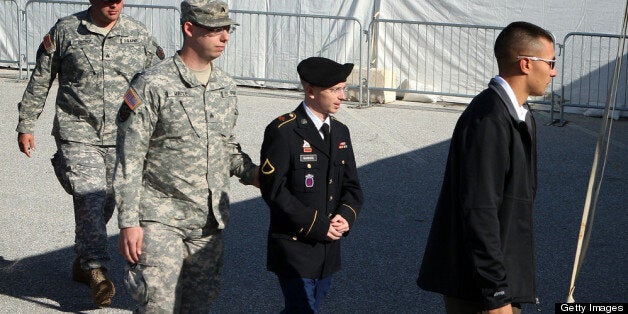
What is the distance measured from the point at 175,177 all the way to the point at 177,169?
4 cm

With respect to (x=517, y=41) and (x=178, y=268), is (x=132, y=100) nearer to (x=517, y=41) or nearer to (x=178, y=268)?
(x=178, y=268)

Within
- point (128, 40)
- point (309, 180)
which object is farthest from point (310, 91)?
point (128, 40)

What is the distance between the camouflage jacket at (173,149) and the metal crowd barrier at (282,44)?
8.60m

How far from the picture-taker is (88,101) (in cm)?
622

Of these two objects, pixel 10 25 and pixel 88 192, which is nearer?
pixel 88 192

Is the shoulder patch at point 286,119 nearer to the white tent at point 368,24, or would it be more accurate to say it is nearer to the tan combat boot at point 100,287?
the tan combat boot at point 100,287

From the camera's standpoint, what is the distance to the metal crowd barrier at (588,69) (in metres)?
12.7

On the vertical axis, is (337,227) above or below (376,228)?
above

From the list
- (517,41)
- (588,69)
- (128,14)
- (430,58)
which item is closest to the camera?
(517,41)

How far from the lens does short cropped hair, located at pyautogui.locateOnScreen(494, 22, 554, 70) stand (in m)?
3.82

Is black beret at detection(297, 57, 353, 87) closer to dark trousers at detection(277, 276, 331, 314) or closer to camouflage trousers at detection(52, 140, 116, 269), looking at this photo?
dark trousers at detection(277, 276, 331, 314)

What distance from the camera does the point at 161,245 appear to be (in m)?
4.61

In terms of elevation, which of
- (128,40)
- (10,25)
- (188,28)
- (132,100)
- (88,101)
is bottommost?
(10,25)

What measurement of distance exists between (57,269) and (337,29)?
7417mm
